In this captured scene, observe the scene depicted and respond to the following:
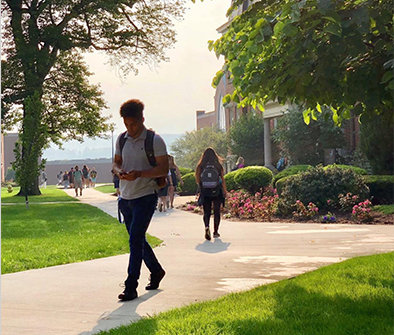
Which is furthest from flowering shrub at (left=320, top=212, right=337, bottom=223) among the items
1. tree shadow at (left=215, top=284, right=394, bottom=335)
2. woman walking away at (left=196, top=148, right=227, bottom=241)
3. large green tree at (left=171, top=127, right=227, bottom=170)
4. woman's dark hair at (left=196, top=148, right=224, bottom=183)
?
large green tree at (left=171, top=127, right=227, bottom=170)

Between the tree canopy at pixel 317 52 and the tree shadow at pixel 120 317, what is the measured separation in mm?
2282

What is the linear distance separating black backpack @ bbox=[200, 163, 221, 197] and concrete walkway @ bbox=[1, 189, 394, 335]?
861mm

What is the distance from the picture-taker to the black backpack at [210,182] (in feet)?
36.8

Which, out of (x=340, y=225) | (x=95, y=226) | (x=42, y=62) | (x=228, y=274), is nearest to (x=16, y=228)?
(x=95, y=226)

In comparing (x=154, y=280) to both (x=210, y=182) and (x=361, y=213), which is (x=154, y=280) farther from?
(x=361, y=213)

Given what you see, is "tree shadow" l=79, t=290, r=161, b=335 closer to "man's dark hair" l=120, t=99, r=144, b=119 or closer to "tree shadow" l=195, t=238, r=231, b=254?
"man's dark hair" l=120, t=99, r=144, b=119

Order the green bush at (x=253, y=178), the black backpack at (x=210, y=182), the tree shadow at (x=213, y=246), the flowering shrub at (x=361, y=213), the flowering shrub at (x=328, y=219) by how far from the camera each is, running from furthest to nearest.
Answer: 1. the green bush at (x=253, y=178)
2. the flowering shrub at (x=328, y=219)
3. the flowering shrub at (x=361, y=213)
4. the black backpack at (x=210, y=182)
5. the tree shadow at (x=213, y=246)

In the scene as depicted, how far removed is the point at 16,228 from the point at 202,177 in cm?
568

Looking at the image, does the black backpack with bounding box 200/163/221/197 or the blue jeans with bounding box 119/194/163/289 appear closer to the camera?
the blue jeans with bounding box 119/194/163/289

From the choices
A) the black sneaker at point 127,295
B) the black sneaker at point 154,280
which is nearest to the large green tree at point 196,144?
the black sneaker at point 154,280

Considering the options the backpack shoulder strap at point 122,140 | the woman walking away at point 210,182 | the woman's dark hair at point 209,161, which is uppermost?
the backpack shoulder strap at point 122,140

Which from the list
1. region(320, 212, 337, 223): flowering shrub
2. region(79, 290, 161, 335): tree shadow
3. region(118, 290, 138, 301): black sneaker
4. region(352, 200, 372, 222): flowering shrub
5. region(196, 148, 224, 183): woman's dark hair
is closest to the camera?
region(79, 290, 161, 335): tree shadow

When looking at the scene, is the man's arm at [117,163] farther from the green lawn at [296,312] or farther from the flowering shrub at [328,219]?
the flowering shrub at [328,219]

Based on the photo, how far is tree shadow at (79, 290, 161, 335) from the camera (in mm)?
5031
